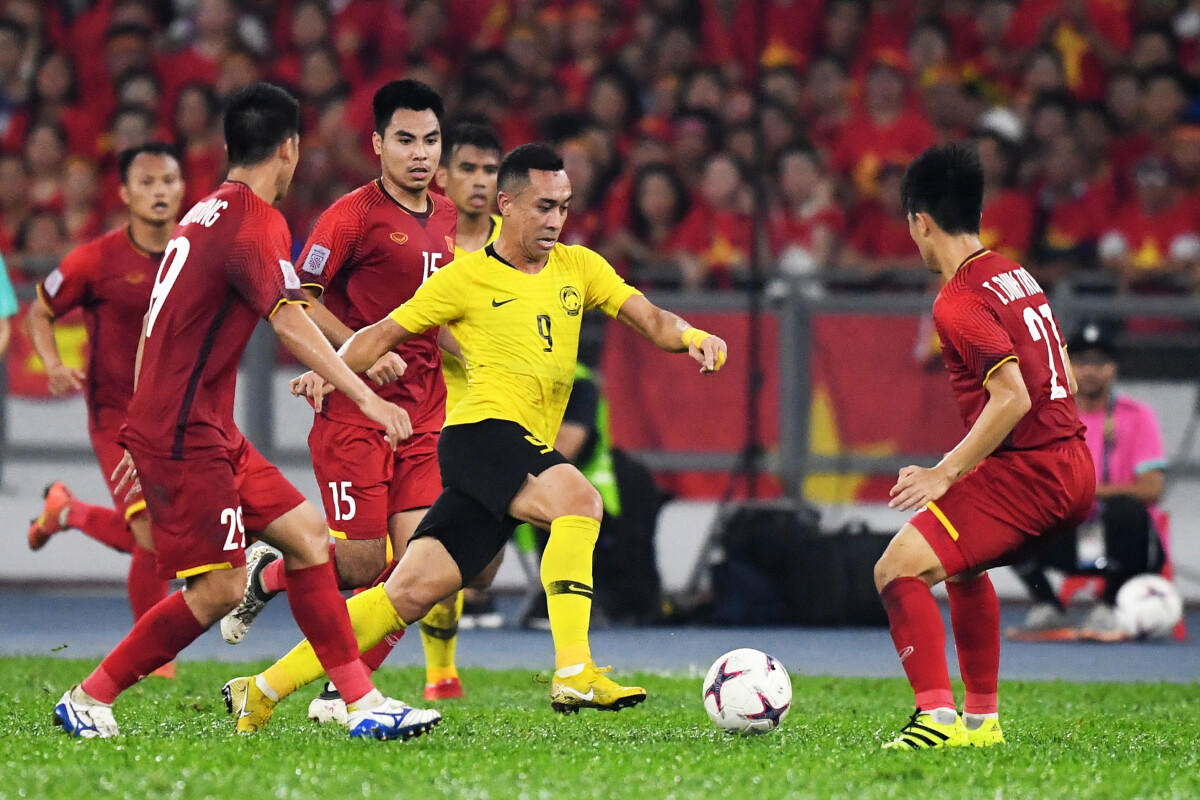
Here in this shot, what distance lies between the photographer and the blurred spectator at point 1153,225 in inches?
498

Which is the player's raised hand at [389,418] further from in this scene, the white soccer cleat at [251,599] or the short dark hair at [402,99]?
the short dark hair at [402,99]

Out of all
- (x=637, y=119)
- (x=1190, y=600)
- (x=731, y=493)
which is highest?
(x=637, y=119)

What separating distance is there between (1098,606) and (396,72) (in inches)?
304

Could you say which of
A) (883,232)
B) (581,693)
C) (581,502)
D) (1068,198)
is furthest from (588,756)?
(1068,198)

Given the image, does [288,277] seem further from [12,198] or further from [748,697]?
[12,198]

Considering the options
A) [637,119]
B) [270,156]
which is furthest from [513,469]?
[637,119]

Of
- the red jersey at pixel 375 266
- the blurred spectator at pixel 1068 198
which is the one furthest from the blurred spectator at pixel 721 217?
the red jersey at pixel 375 266

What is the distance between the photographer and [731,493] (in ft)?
39.1

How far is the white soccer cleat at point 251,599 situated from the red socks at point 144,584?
59.6 inches

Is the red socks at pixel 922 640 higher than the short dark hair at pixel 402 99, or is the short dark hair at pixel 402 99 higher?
the short dark hair at pixel 402 99

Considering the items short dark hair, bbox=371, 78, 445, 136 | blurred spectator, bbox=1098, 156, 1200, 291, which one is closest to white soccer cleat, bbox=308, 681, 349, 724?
short dark hair, bbox=371, 78, 445, 136

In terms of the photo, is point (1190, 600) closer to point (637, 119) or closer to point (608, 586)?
point (608, 586)

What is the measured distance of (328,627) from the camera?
6.04 metres

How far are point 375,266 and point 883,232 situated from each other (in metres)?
6.76
